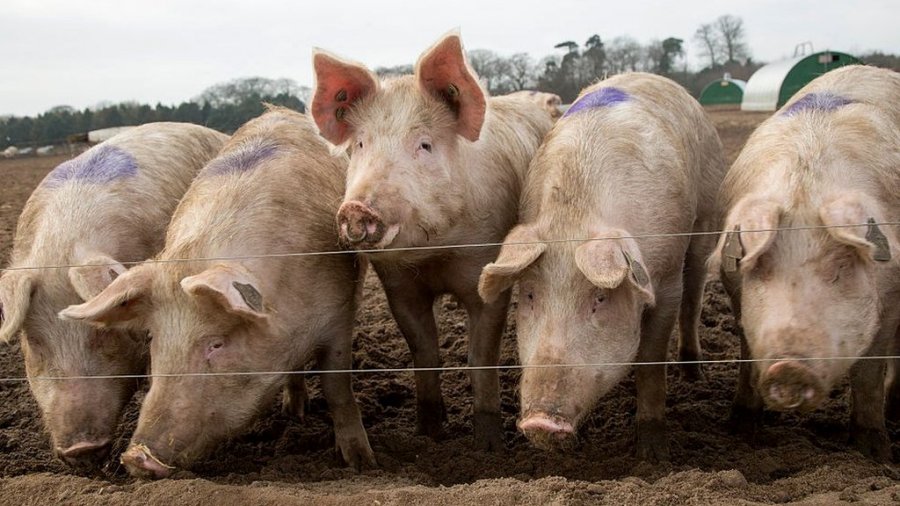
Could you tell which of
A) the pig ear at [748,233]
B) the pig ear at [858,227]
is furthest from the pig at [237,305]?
the pig ear at [858,227]

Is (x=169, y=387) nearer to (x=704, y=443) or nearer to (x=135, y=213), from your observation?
(x=135, y=213)

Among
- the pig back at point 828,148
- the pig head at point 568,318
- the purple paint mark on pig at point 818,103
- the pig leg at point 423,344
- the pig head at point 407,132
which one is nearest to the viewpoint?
the pig head at point 568,318

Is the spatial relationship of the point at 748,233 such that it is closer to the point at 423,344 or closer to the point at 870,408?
the point at 870,408

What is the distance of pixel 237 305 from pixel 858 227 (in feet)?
9.60

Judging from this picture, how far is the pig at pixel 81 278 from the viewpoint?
518 centimetres

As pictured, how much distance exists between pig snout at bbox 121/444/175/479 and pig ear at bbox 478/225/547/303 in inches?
70.0

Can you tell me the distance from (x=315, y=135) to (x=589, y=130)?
1849mm

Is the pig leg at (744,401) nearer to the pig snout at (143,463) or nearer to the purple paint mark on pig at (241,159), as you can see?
the purple paint mark on pig at (241,159)

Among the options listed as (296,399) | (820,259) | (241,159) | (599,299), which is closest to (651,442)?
(599,299)

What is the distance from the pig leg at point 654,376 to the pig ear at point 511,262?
0.97m

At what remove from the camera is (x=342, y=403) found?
5480 mm

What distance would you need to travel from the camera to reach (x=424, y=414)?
6.09 metres

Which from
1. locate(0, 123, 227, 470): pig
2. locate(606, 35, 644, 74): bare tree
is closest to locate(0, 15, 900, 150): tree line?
locate(606, 35, 644, 74): bare tree

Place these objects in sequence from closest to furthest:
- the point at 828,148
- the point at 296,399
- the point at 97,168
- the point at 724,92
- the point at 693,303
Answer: the point at 828,148 → the point at 97,168 → the point at 296,399 → the point at 693,303 → the point at 724,92
